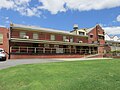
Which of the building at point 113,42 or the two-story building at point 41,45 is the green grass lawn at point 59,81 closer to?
the two-story building at point 41,45

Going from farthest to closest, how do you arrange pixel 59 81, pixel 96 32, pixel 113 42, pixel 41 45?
pixel 113 42 → pixel 96 32 → pixel 41 45 → pixel 59 81


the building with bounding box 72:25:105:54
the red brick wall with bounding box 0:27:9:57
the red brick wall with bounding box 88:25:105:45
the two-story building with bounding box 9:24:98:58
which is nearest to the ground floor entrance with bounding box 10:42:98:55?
the two-story building with bounding box 9:24:98:58

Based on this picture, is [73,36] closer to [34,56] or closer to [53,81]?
[34,56]

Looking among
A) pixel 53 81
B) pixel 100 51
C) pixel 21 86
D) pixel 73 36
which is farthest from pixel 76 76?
pixel 100 51

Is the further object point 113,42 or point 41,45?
point 113,42

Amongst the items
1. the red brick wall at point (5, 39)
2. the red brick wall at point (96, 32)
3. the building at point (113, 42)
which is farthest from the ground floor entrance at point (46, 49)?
the building at point (113, 42)

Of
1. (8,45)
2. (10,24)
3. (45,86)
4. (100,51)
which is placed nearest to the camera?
(45,86)

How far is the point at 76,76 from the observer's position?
12.7m

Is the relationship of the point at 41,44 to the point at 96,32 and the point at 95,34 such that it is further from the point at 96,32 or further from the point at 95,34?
the point at 96,32

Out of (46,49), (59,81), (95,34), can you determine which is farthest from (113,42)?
(59,81)

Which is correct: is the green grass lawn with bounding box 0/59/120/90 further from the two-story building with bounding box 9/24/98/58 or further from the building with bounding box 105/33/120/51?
the building with bounding box 105/33/120/51

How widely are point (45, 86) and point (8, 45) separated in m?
26.2

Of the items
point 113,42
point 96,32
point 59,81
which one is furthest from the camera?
point 113,42

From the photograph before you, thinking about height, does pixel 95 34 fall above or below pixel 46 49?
above
